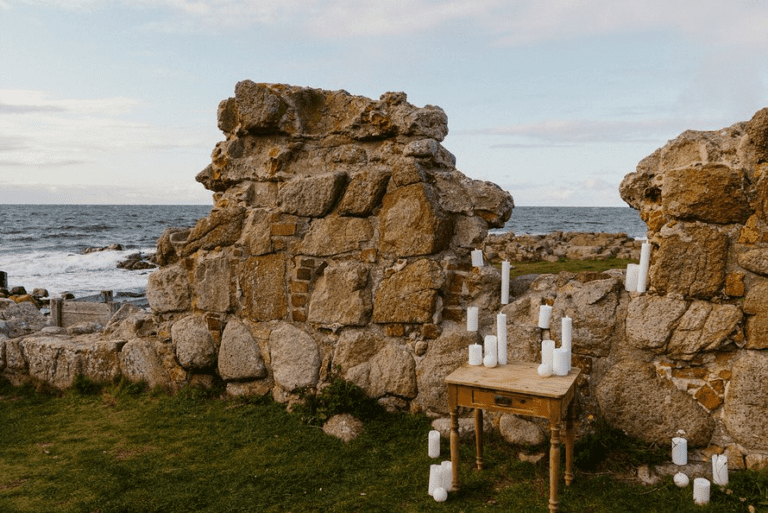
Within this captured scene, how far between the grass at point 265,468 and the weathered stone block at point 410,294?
0.83m

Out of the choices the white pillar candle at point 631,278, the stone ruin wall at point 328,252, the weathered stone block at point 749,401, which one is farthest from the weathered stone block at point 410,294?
the weathered stone block at point 749,401

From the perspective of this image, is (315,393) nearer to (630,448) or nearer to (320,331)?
(320,331)

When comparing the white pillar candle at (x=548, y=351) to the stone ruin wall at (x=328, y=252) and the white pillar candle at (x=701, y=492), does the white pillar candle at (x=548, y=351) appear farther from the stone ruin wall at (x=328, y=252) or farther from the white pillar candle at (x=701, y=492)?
the white pillar candle at (x=701, y=492)

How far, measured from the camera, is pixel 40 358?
6.26m

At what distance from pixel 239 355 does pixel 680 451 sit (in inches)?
149

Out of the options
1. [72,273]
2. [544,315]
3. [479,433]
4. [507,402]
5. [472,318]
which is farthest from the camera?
[72,273]

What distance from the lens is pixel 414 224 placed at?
509 centimetres

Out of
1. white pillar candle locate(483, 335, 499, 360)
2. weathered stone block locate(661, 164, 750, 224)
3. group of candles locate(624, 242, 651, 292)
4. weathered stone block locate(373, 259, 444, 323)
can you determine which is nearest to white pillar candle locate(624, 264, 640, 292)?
group of candles locate(624, 242, 651, 292)

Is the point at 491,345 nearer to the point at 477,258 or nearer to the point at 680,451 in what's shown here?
the point at 477,258

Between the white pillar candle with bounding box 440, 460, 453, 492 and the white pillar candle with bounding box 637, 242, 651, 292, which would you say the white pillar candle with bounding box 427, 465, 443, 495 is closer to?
the white pillar candle with bounding box 440, 460, 453, 492

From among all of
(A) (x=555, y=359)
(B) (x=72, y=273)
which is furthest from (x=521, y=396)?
(B) (x=72, y=273)

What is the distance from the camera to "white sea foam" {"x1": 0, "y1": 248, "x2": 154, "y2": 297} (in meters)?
19.0

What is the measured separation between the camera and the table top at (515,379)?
3635 millimetres

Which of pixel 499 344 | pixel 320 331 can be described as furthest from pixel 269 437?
pixel 499 344
